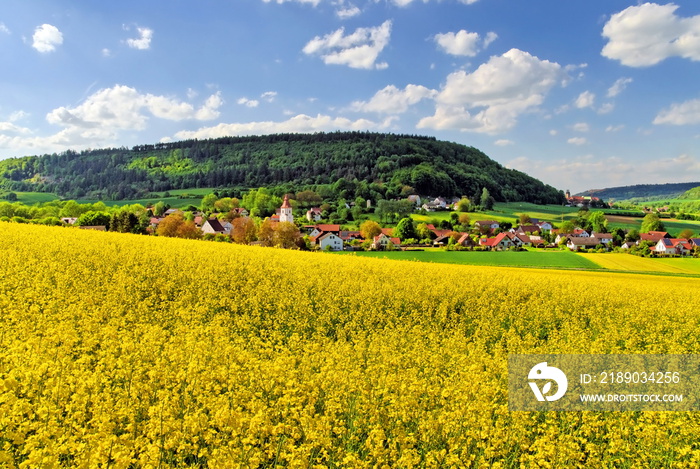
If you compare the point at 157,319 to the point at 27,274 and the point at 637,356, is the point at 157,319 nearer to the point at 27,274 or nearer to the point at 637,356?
the point at 27,274

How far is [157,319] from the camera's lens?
913 centimetres

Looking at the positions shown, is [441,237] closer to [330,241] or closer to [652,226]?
[330,241]

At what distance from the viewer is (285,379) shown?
5.37 metres

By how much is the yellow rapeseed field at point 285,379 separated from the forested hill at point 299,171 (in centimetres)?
11209

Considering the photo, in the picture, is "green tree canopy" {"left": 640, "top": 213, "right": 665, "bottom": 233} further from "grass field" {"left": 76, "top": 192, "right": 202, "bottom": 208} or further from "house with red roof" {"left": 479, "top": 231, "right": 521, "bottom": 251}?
"grass field" {"left": 76, "top": 192, "right": 202, "bottom": 208}

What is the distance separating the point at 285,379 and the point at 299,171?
164232 millimetres

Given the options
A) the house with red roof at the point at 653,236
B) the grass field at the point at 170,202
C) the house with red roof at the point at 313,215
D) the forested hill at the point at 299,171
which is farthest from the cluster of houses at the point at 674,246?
the grass field at the point at 170,202

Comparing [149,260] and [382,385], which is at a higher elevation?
[149,260]

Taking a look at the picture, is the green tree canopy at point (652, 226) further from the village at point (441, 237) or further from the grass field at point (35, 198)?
the grass field at point (35, 198)

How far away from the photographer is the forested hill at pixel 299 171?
148 m

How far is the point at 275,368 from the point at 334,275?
9386mm

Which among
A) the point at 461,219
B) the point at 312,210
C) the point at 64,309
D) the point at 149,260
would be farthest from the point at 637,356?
the point at 312,210

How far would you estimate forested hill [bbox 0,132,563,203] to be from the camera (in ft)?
484

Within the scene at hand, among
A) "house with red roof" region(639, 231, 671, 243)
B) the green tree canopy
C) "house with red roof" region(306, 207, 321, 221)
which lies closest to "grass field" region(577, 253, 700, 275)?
"house with red roof" region(639, 231, 671, 243)
